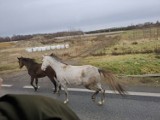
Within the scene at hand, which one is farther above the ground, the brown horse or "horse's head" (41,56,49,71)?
"horse's head" (41,56,49,71)

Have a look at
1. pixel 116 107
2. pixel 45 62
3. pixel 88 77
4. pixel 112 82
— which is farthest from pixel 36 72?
pixel 116 107

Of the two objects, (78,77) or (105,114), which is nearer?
(105,114)

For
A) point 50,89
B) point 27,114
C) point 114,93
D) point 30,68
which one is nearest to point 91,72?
point 114,93

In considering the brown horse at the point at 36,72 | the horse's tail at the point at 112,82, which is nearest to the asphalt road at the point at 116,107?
the horse's tail at the point at 112,82

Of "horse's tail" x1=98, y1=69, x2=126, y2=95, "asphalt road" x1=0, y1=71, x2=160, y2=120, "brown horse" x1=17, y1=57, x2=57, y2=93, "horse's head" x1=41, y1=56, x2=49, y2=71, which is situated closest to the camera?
"asphalt road" x1=0, y1=71, x2=160, y2=120

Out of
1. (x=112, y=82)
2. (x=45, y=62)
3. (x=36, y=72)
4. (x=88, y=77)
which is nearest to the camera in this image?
(x=112, y=82)

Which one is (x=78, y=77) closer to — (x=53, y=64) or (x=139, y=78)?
(x=53, y=64)

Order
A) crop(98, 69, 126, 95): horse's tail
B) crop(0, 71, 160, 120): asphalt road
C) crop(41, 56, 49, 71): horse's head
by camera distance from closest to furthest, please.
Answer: crop(0, 71, 160, 120): asphalt road → crop(98, 69, 126, 95): horse's tail → crop(41, 56, 49, 71): horse's head

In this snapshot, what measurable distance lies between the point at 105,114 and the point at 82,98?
2.15 metres

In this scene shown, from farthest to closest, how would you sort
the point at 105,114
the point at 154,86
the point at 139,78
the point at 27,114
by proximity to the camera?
the point at 139,78 → the point at 154,86 → the point at 105,114 → the point at 27,114

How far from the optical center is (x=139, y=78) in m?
12.3

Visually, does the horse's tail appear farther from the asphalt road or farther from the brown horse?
the brown horse

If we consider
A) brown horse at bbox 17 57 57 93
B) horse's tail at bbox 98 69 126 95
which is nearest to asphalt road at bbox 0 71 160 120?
horse's tail at bbox 98 69 126 95

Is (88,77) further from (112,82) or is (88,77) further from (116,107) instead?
(116,107)
